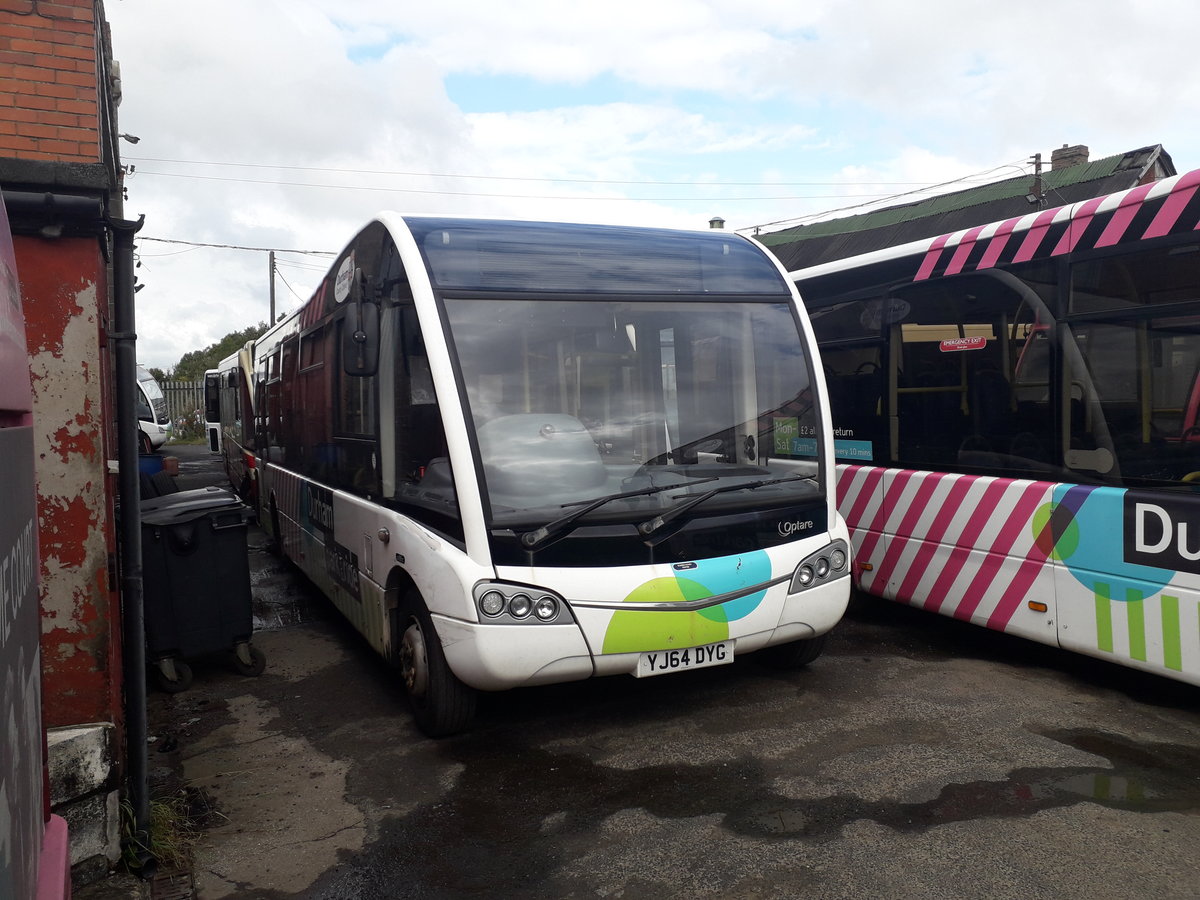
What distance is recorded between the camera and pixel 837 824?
12.3 feet

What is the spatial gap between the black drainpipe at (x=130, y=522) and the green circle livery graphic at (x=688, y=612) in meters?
2.00

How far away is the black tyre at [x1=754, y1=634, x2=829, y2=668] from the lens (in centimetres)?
→ 557

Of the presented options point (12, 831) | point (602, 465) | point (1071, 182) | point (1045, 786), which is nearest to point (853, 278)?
point (602, 465)

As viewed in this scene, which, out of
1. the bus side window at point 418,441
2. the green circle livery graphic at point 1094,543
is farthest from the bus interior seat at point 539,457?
the green circle livery graphic at point 1094,543

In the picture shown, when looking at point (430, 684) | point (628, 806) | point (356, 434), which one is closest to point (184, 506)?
point (356, 434)

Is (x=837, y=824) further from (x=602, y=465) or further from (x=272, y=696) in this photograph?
(x=272, y=696)

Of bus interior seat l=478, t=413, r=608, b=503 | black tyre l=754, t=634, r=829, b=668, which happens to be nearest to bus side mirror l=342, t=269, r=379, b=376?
bus interior seat l=478, t=413, r=608, b=503

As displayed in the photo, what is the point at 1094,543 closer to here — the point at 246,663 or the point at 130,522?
the point at 130,522

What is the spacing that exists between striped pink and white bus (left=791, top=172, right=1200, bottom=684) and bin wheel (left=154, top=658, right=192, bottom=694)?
15.5 ft

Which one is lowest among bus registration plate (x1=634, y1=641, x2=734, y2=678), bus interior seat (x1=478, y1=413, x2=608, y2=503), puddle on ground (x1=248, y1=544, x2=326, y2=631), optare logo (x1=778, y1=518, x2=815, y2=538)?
puddle on ground (x1=248, y1=544, x2=326, y2=631)

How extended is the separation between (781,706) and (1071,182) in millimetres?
24318

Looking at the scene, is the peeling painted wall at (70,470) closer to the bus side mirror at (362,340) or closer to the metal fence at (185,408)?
the bus side mirror at (362,340)

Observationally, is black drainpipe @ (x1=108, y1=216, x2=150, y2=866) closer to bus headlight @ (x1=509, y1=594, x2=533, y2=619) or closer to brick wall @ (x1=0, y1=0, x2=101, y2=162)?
brick wall @ (x1=0, y1=0, x2=101, y2=162)

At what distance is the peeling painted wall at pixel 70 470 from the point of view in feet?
11.4
